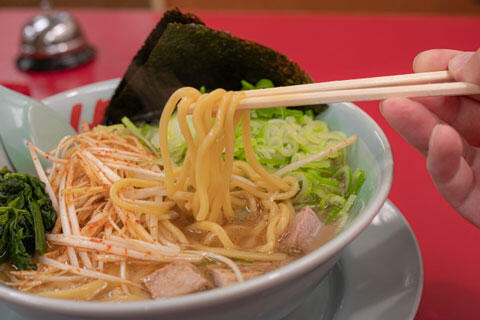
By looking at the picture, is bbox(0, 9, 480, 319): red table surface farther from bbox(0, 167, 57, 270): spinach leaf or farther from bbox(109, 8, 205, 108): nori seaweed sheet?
bbox(0, 167, 57, 270): spinach leaf

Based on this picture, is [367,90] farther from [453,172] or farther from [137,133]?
[137,133]

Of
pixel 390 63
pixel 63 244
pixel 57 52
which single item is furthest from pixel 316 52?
pixel 63 244

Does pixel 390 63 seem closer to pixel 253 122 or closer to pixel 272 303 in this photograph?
pixel 253 122

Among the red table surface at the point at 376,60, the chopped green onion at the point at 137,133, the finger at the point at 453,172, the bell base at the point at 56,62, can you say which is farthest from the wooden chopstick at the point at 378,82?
the bell base at the point at 56,62

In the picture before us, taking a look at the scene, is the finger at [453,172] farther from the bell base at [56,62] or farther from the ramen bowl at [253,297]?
the bell base at [56,62]

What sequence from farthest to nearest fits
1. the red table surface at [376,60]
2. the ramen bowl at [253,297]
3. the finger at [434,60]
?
the red table surface at [376,60], the finger at [434,60], the ramen bowl at [253,297]

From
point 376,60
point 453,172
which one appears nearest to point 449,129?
point 453,172
